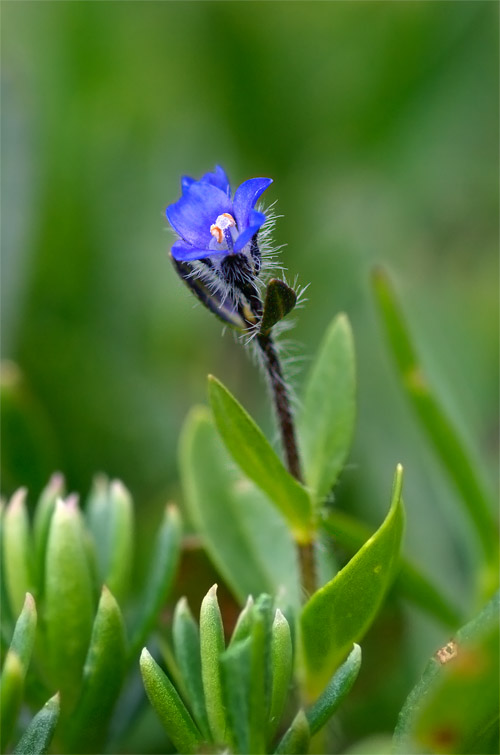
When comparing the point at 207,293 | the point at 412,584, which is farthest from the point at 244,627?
the point at 412,584

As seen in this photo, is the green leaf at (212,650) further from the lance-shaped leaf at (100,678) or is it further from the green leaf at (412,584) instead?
the green leaf at (412,584)

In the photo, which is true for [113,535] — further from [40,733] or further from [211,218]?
[211,218]

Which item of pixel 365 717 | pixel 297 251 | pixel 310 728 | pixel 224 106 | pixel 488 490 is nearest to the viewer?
pixel 310 728

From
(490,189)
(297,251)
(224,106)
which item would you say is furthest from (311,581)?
(224,106)

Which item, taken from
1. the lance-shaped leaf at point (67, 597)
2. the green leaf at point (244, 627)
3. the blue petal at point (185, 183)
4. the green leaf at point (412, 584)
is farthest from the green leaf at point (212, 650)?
the blue petal at point (185, 183)

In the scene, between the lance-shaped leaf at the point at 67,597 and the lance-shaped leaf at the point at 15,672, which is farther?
the lance-shaped leaf at the point at 67,597

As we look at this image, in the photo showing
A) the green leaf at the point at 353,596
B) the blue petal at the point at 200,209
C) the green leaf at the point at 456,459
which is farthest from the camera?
the green leaf at the point at 456,459

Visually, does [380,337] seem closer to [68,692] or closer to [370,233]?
[370,233]
